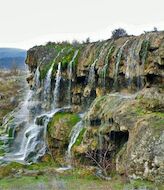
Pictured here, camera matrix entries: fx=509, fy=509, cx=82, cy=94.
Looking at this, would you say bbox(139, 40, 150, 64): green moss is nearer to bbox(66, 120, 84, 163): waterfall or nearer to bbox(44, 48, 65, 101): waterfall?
bbox(66, 120, 84, 163): waterfall

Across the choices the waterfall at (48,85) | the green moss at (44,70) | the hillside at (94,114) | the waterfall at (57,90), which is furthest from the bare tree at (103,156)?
the green moss at (44,70)

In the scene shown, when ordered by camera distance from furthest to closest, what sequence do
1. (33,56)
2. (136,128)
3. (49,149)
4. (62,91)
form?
(33,56) → (62,91) → (49,149) → (136,128)

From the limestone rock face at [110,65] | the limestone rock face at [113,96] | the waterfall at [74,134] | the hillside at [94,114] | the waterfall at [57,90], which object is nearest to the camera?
the limestone rock face at [113,96]

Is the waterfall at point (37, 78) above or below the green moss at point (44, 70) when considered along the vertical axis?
below

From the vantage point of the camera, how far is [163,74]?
3525 cm

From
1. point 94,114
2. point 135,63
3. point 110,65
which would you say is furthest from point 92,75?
point 94,114

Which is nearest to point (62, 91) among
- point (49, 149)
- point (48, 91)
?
point (48, 91)

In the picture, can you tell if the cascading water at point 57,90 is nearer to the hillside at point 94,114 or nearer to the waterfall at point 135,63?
the hillside at point 94,114

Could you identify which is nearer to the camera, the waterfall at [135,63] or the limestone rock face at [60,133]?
the limestone rock face at [60,133]

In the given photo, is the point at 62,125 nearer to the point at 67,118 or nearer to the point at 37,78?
the point at 67,118

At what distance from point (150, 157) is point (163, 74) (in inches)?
388

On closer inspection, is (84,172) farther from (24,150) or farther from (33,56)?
(33,56)

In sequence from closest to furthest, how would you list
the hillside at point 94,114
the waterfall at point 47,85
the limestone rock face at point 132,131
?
the limestone rock face at point 132,131, the hillside at point 94,114, the waterfall at point 47,85

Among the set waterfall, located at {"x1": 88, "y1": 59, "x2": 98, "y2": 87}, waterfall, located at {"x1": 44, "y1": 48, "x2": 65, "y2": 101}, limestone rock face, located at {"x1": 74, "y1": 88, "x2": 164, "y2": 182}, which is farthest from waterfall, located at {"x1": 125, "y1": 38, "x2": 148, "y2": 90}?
waterfall, located at {"x1": 44, "y1": 48, "x2": 65, "y2": 101}
